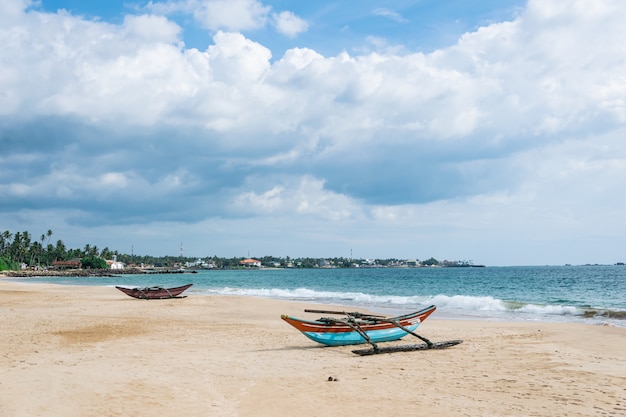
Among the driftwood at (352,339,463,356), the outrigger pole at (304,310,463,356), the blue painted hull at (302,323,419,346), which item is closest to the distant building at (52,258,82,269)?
the blue painted hull at (302,323,419,346)

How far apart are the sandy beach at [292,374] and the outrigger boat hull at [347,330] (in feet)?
1.22

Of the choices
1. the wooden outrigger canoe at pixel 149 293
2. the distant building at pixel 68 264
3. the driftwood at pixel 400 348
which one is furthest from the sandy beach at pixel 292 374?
the distant building at pixel 68 264

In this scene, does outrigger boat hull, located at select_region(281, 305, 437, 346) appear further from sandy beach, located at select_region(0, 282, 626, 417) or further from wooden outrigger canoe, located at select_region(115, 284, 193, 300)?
wooden outrigger canoe, located at select_region(115, 284, 193, 300)

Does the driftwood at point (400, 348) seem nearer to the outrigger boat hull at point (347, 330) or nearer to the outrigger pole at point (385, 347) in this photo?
the outrigger pole at point (385, 347)

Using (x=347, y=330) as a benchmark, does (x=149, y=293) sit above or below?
below

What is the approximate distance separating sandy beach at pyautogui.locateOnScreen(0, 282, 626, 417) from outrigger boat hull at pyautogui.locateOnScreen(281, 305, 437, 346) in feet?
1.22

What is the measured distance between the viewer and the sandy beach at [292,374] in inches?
325

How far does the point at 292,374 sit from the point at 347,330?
4045 millimetres

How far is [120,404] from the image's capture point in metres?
8.25

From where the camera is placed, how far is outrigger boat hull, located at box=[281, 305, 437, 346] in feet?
47.6

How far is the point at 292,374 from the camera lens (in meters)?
11.0

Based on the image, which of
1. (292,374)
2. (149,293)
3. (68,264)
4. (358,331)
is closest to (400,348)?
(358,331)

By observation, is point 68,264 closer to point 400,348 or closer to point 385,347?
point 385,347

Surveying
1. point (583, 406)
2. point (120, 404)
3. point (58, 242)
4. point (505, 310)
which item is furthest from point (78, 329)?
point (58, 242)
